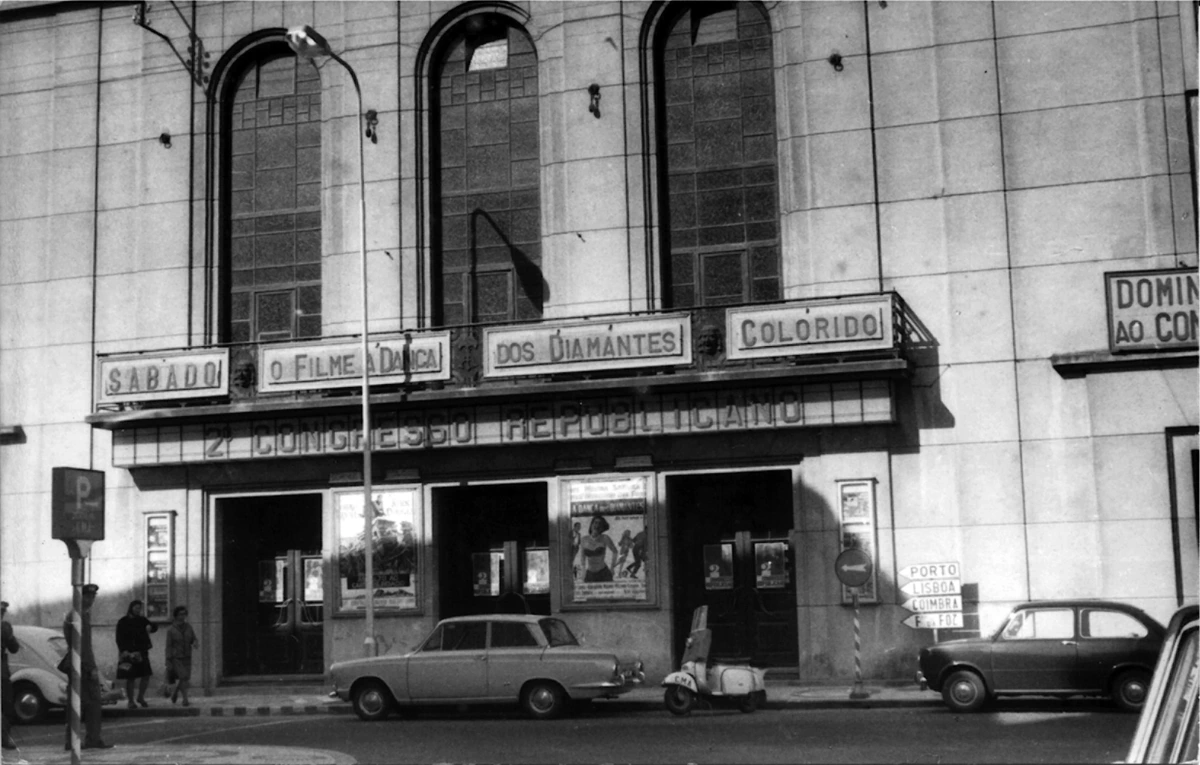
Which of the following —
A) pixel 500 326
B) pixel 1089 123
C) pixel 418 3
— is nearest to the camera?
pixel 1089 123

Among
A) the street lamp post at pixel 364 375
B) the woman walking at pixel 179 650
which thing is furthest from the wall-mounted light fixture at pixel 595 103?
the woman walking at pixel 179 650

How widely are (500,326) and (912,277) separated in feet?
23.5

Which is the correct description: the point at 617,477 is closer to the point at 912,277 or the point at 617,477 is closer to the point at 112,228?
the point at 912,277

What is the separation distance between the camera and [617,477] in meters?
25.0

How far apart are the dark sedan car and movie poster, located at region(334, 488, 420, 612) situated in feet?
35.0

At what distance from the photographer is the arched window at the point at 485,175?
86.7 ft

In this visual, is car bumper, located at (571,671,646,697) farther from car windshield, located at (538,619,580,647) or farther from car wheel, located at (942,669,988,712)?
car wheel, located at (942,669,988,712)

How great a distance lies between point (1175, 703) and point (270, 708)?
20.7m

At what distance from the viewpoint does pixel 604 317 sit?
80.6 ft

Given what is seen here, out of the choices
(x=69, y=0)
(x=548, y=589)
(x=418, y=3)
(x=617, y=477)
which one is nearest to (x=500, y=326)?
(x=617, y=477)

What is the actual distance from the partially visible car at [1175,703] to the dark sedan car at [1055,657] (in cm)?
1436

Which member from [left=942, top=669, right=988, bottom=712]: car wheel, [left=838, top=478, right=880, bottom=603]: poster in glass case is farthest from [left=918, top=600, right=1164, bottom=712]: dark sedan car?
[left=838, top=478, right=880, bottom=603]: poster in glass case

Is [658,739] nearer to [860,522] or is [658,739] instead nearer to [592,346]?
[860,522]

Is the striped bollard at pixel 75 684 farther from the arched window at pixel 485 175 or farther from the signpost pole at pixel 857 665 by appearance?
the arched window at pixel 485 175
